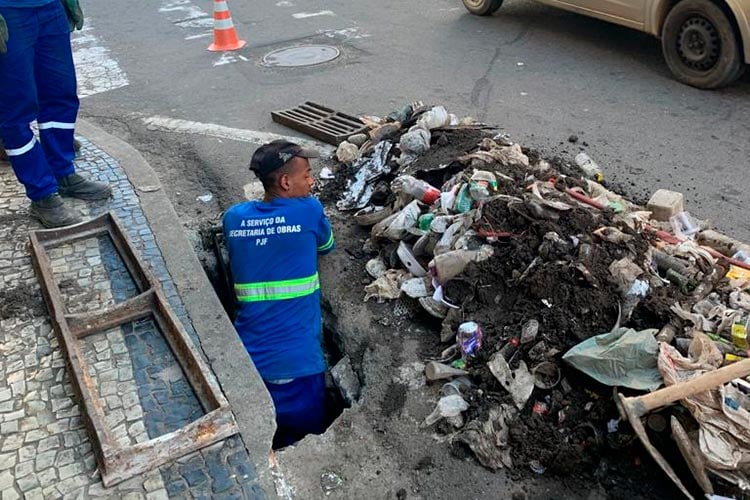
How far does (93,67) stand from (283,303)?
246 inches

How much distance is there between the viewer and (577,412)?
312cm

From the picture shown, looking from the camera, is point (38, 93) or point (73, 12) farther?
point (73, 12)

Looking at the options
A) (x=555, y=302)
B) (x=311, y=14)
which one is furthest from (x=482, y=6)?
(x=555, y=302)

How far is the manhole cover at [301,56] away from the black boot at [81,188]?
3768mm

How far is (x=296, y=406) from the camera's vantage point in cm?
373

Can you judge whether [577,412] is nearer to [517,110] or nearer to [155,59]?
[517,110]

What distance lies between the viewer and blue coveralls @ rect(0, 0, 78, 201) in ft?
13.7

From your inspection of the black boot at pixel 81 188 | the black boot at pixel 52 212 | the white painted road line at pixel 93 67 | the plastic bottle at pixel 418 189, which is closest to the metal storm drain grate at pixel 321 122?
the plastic bottle at pixel 418 189

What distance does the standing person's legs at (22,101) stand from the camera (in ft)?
13.6

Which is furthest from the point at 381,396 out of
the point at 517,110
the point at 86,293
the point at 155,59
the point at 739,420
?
the point at 155,59

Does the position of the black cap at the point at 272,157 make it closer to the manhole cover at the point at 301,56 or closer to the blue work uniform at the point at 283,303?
the blue work uniform at the point at 283,303

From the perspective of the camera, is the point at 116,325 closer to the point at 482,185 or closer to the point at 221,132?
the point at 482,185

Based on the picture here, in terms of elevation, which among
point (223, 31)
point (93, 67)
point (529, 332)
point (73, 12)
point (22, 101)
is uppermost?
point (73, 12)

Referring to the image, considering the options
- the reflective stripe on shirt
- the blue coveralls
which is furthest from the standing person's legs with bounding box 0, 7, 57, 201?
the reflective stripe on shirt
